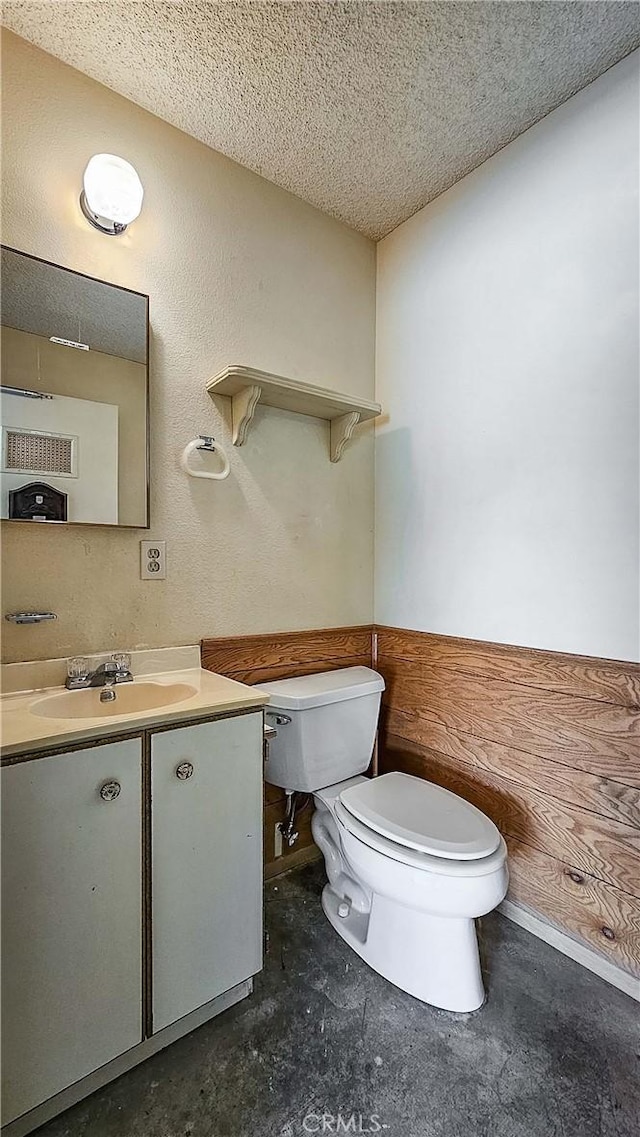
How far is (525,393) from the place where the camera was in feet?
5.07

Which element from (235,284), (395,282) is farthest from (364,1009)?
(395,282)

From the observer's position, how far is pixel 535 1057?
1148 millimetres

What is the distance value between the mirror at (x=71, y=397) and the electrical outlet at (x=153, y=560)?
70 millimetres

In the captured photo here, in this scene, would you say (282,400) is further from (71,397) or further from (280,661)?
Answer: (280,661)

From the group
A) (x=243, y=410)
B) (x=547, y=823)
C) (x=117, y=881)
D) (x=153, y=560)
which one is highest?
(x=243, y=410)

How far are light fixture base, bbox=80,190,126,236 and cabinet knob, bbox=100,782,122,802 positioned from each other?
147 centimetres

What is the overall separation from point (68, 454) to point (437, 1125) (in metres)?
1.77

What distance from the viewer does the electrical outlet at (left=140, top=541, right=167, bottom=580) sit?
1.48 meters

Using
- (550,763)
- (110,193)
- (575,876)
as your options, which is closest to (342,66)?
(110,193)

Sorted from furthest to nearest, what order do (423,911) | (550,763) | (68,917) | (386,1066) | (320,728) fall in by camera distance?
(320,728)
(550,763)
(423,911)
(386,1066)
(68,917)

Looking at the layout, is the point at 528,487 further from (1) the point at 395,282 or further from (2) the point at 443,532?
(1) the point at 395,282

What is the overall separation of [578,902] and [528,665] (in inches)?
26.8

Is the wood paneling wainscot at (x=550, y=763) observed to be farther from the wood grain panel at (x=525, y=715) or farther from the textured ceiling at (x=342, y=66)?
the textured ceiling at (x=342, y=66)

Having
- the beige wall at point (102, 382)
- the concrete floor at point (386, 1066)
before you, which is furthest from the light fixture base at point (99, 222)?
the concrete floor at point (386, 1066)
